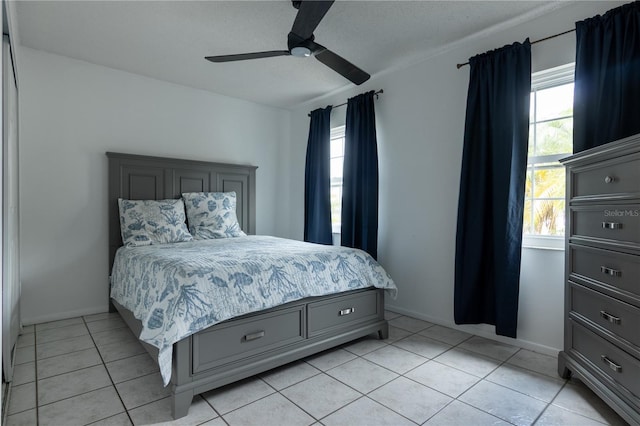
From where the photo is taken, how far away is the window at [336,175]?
434 cm

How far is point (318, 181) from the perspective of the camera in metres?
4.38

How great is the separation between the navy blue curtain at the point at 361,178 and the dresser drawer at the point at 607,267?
5.94ft

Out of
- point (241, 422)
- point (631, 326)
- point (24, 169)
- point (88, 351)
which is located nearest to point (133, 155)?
point (24, 169)

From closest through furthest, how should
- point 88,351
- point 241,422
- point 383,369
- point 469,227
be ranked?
point 241,422
point 383,369
point 88,351
point 469,227

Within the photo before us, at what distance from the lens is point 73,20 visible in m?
2.67

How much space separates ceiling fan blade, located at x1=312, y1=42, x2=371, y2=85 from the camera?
7.61ft

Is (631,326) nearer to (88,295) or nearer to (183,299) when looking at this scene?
(183,299)

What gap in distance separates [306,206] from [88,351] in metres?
2.75

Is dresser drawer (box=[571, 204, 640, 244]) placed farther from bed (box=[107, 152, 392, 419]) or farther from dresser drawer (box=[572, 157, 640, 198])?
bed (box=[107, 152, 392, 419])

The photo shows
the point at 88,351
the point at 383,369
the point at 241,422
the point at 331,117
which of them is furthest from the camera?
the point at 331,117

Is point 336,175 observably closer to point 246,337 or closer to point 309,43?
point 309,43

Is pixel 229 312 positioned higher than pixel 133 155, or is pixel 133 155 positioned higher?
pixel 133 155

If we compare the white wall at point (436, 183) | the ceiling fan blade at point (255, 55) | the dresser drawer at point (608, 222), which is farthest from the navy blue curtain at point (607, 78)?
the ceiling fan blade at point (255, 55)

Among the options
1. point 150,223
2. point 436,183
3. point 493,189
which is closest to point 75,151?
point 150,223
